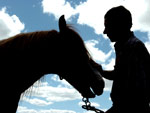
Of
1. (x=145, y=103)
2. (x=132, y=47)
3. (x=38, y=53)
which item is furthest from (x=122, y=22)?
(x=38, y=53)

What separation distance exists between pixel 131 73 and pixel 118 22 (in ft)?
2.45

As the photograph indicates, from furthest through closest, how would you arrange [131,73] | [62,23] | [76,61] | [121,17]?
[76,61], [62,23], [121,17], [131,73]

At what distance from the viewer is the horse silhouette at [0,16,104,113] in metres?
3.04

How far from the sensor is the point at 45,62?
3260 millimetres

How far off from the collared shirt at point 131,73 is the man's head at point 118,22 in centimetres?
16

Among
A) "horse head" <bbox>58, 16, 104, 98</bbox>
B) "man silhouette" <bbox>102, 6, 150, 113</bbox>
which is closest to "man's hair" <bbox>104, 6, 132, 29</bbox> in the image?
"man silhouette" <bbox>102, 6, 150, 113</bbox>

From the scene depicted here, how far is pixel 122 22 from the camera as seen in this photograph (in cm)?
254

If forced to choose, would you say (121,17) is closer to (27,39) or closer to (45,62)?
(45,62)

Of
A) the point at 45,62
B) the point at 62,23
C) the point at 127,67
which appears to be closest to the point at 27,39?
the point at 45,62

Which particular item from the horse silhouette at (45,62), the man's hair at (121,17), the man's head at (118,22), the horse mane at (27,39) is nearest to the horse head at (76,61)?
the horse silhouette at (45,62)

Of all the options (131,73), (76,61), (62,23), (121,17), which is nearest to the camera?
(131,73)

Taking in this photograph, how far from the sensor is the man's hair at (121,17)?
99.1 inches

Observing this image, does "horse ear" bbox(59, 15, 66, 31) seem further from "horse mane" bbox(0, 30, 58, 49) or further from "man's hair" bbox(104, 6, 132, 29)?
"man's hair" bbox(104, 6, 132, 29)

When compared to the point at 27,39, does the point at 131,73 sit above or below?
below
